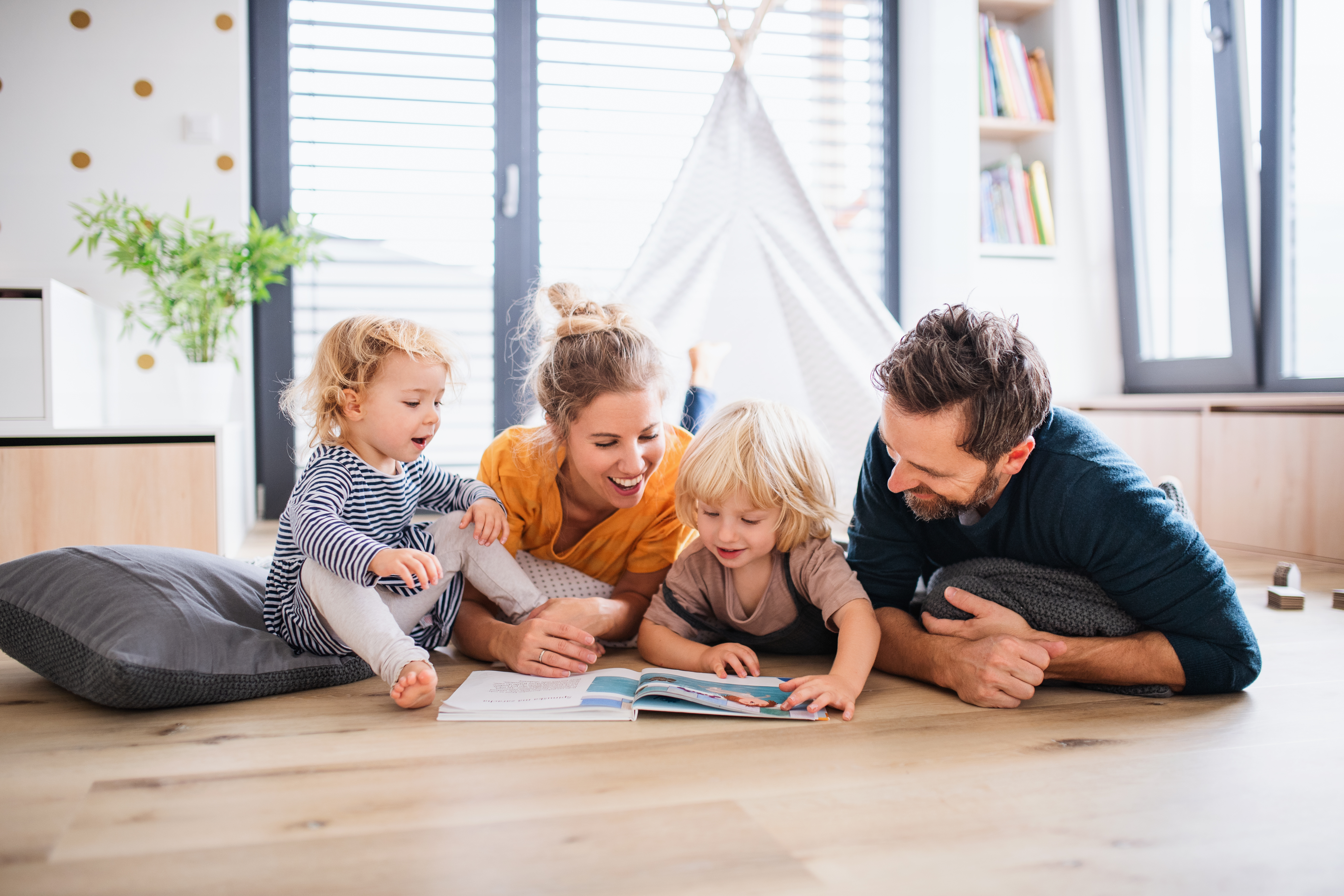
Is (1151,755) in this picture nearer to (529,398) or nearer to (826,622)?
(826,622)

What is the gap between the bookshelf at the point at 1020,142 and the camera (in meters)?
3.13

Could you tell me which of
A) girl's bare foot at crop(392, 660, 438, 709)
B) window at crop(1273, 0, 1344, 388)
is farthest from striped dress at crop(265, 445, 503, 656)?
window at crop(1273, 0, 1344, 388)

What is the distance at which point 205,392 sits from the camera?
8.23ft

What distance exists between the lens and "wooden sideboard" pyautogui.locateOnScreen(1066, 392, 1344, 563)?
2.35 meters

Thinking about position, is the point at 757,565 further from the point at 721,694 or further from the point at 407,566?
the point at 407,566

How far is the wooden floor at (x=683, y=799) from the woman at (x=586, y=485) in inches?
8.8

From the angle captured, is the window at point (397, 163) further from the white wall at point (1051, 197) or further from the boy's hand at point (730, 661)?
the boy's hand at point (730, 661)

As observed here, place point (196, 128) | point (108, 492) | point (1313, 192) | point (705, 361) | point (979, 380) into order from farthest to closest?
1. point (196, 128)
2. point (1313, 192)
3. point (705, 361)
4. point (108, 492)
5. point (979, 380)

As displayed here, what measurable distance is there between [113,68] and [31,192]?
16.3 inches

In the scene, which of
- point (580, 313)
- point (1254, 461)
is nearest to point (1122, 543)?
point (580, 313)

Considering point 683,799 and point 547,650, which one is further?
point 547,650

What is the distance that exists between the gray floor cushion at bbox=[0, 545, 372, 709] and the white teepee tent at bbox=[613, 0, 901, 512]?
3.87ft

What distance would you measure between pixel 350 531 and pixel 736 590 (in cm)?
55

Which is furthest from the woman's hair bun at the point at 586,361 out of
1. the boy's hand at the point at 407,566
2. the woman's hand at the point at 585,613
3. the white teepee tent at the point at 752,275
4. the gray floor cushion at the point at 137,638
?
the white teepee tent at the point at 752,275
